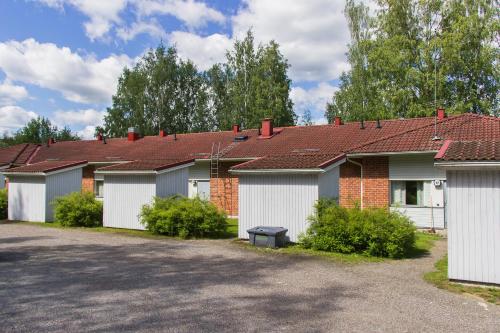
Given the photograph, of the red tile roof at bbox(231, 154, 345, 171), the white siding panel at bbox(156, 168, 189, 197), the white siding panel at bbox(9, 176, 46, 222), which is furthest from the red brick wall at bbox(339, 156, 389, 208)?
the white siding panel at bbox(9, 176, 46, 222)

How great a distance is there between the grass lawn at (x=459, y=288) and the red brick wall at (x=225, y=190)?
41.5 feet

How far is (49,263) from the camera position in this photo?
9992mm

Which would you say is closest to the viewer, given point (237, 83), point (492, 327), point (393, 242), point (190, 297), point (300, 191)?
point (492, 327)

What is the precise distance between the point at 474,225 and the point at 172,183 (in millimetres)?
11671

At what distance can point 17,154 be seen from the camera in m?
29.8

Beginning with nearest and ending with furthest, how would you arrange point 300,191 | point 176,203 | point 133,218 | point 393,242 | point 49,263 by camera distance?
1. point 49,263
2. point 393,242
3. point 300,191
4. point 176,203
5. point 133,218

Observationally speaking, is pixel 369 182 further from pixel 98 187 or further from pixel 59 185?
pixel 98 187

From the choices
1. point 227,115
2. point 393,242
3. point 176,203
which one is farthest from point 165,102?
point 393,242

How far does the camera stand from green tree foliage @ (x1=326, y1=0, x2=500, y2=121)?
1036 inches

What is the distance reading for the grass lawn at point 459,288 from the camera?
725 centimetres

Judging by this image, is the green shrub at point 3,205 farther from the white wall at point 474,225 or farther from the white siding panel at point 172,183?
the white wall at point 474,225

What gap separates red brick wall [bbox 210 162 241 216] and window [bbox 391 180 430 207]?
7.66 m

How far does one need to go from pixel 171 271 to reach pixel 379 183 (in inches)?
409

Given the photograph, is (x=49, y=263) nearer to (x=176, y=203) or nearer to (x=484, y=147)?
(x=176, y=203)
